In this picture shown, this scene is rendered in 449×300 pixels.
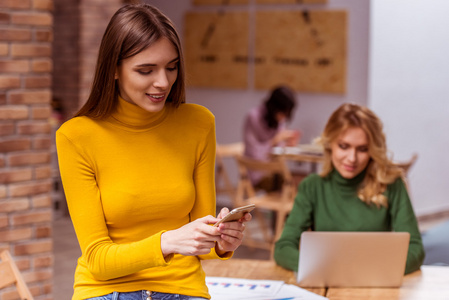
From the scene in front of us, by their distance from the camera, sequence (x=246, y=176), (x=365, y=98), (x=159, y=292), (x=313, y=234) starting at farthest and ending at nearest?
(x=365, y=98) → (x=246, y=176) → (x=313, y=234) → (x=159, y=292)

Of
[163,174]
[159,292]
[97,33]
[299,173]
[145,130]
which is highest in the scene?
[97,33]

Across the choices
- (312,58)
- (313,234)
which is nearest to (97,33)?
(312,58)

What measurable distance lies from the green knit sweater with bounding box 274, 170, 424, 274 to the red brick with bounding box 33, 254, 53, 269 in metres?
1.30

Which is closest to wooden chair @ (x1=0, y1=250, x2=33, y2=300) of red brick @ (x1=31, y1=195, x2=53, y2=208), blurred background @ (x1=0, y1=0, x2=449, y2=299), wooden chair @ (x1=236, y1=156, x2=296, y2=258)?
red brick @ (x1=31, y1=195, x2=53, y2=208)

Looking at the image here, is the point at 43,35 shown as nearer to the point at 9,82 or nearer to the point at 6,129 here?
the point at 9,82

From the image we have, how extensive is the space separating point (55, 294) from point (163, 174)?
2.81 m

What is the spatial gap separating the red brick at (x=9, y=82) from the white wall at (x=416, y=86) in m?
4.05

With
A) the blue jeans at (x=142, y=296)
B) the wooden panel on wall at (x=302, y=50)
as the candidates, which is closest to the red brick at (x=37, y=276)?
the blue jeans at (x=142, y=296)

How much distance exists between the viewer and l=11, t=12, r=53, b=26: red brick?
10.1 ft

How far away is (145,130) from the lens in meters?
1.80

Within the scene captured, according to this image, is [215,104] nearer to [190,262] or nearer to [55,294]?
[55,294]

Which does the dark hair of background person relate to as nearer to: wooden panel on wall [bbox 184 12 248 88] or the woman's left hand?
wooden panel on wall [bbox 184 12 248 88]

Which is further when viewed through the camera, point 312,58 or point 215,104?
point 215,104

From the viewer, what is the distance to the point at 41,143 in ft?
10.6
